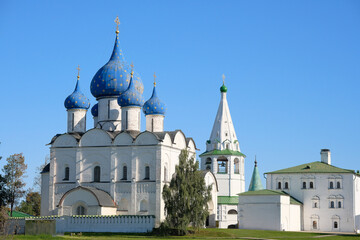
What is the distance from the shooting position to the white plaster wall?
4453 centimetres

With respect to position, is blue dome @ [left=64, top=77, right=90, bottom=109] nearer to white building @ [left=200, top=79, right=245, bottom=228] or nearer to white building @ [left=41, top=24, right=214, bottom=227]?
white building @ [left=41, top=24, right=214, bottom=227]

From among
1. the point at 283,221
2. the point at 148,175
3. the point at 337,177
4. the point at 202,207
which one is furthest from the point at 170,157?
the point at 337,177

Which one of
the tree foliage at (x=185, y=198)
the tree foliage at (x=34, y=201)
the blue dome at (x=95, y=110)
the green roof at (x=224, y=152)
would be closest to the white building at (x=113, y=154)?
the blue dome at (x=95, y=110)

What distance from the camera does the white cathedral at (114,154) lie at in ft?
138

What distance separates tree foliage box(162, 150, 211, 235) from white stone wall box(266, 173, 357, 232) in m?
12.2

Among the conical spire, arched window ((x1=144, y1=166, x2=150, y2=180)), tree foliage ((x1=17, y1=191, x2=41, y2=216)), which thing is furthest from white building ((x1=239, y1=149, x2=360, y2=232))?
tree foliage ((x1=17, y1=191, x2=41, y2=216))

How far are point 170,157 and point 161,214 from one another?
385 cm

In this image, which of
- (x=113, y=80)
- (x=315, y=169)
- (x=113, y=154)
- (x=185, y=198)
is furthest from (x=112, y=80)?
(x=315, y=169)

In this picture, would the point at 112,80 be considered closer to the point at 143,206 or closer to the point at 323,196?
the point at 143,206

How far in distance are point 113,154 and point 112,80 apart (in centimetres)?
517

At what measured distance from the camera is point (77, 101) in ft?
149

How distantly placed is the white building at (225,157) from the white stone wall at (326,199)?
4478 millimetres

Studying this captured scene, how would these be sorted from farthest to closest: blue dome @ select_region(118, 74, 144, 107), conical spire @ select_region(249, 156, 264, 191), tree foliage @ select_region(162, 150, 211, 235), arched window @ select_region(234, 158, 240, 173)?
conical spire @ select_region(249, 156, 264, 191)
arched window @ select_region(234, 158, 240, 173)
blue dome @ select_region(118, 74, 144, 107)
tree foliage @ select_region(162, 150, 211, 235)

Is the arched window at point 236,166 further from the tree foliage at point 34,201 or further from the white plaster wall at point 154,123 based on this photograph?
the tree foliage at point 34,201
